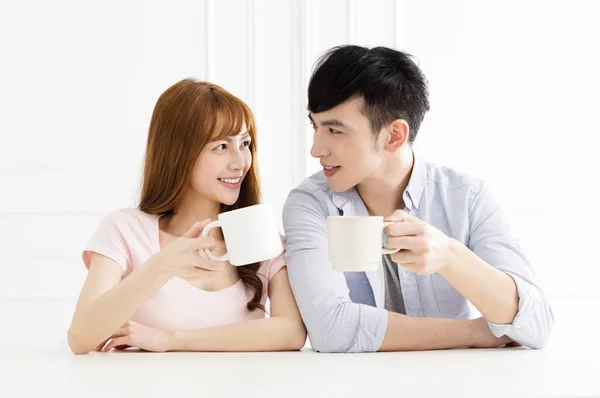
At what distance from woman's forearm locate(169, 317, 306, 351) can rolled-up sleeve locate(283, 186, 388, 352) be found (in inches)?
2.1

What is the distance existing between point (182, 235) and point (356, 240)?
0.53 m

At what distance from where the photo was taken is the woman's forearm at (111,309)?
1.48m

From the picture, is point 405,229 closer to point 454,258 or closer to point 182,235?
point 454,258

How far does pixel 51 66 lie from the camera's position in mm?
2883

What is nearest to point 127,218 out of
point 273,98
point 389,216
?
point 389,216

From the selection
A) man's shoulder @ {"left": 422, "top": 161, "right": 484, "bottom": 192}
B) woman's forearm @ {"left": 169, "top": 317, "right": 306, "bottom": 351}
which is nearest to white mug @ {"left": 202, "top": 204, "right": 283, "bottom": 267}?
woman's forearm @ {"left": 169, "top": 317, "right": 306, "bottom": 351}

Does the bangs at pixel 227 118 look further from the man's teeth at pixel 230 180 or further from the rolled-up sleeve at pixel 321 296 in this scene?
the rolled-up sleeve at pixel 321 296

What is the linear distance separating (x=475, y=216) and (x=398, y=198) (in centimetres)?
19

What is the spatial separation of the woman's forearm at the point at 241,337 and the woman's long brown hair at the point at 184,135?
0.16 m

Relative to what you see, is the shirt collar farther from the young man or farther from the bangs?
the bangs

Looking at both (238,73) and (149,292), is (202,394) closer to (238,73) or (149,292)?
(149,292)

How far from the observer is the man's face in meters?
1.75

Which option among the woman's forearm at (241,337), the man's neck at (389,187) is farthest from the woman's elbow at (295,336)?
the man's neck at (389,187)

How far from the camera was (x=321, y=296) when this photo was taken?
1.58 metres
